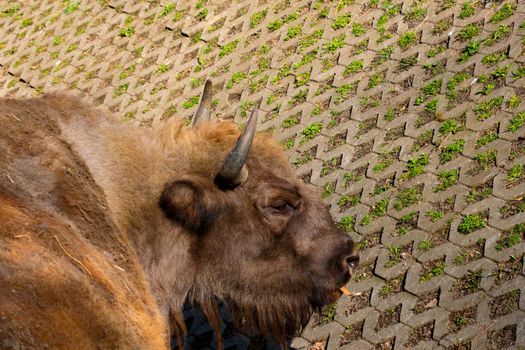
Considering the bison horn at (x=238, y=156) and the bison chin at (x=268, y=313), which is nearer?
the bison horn at (x=238, y=156)

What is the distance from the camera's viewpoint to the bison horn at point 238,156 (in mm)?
5871

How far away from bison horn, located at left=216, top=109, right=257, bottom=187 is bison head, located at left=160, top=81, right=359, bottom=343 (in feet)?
0.06

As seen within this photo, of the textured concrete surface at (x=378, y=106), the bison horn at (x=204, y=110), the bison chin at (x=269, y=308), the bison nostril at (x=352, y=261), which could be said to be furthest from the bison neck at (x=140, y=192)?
the textured concrete surface at (x=378, y=106)

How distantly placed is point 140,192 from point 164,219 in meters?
0.26

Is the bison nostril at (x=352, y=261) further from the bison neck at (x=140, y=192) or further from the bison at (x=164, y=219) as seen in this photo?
the bison neck at (x=140, y=192)

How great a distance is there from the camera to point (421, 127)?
882 centimetres

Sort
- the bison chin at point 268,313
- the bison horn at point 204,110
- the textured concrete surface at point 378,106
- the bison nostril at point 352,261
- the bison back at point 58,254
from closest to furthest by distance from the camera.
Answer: the bison back at point 58,254 → the bison nostril at point 352,261 → the bison chin at point 268,313 → the bison horn at point 204,110 → the textured concrete surface at point 378,106

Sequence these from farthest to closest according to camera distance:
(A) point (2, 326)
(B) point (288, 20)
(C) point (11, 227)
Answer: (B) point (288, 20)
(C) point (11, 227)
(A) point (2, 326)

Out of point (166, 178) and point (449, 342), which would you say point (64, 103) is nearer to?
point (166, 178)

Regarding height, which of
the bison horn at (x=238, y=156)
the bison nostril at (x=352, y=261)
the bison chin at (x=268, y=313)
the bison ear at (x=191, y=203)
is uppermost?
the bison horn at (x=238, y=156)

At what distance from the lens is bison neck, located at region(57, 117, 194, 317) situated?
596cm

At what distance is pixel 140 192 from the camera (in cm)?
604

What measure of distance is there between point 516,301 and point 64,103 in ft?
13.2

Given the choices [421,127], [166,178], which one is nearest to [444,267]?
[421,127]
